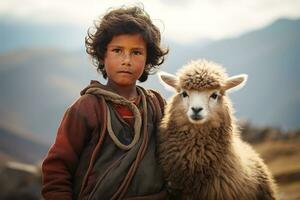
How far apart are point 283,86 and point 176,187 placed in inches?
4187

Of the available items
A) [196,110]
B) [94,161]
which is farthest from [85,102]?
[196,110]

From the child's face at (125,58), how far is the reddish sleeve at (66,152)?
0.40 m

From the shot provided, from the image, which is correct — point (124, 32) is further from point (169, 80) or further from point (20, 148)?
point (20, 148)

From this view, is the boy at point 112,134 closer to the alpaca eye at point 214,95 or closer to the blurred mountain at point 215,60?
the alpaca eye at point 214,95

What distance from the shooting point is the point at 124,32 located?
448 cm

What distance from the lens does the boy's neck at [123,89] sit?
450 centimetres

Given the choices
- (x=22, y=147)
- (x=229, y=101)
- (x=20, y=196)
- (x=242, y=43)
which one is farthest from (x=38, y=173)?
(x=242, y=43)

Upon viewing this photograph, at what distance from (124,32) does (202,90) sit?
950mm

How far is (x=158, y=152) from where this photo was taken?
15.0ft

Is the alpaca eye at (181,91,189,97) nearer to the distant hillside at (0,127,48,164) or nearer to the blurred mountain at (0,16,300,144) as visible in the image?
the distant hillside at (0,127,48,164)

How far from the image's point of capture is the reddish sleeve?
4.00 metres

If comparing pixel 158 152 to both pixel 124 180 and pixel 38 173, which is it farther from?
pixel 38 173

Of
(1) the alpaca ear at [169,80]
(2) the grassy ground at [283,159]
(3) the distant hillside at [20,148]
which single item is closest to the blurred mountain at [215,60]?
(3) the distant hillside at [20,148]

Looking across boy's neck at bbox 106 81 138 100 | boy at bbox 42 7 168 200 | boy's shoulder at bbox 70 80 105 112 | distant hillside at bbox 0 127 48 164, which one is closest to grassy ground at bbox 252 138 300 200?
boy's neck at bbox 106 81 138 100
